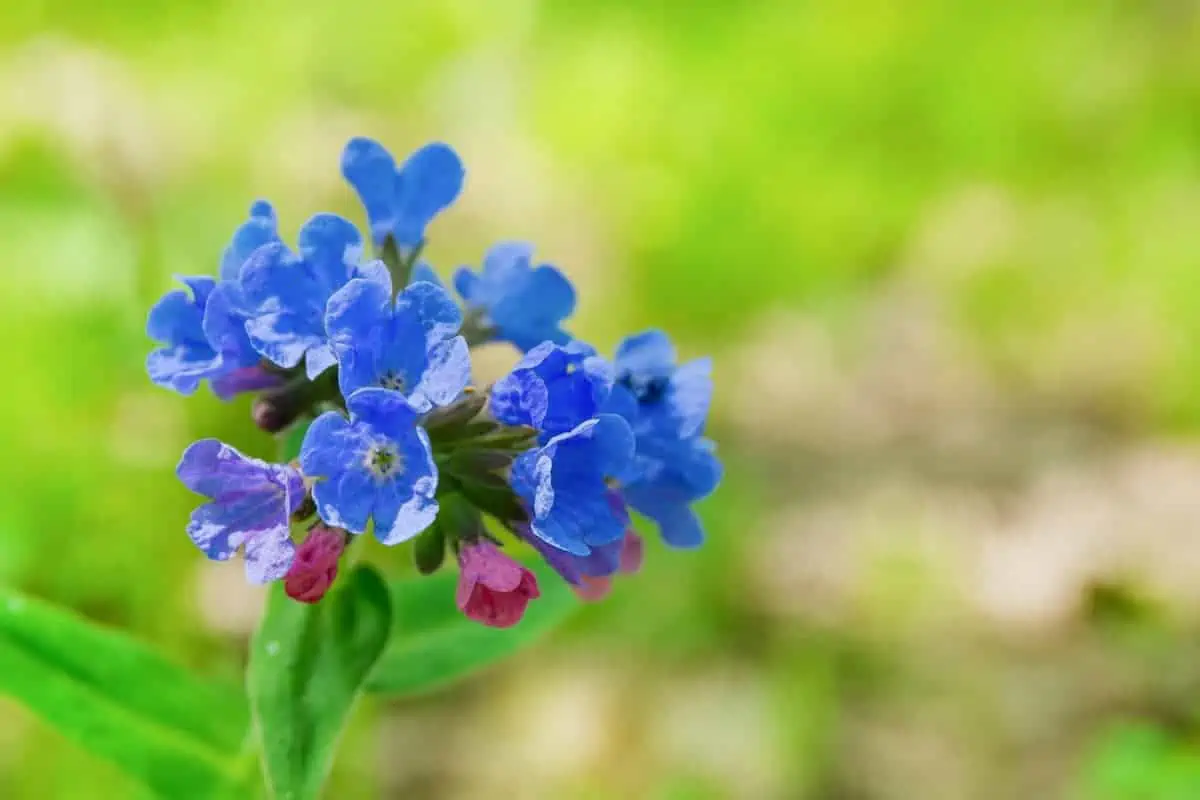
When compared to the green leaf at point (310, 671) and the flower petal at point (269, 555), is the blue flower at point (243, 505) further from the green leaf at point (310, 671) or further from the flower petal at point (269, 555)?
the green leaf at point (310, 671)

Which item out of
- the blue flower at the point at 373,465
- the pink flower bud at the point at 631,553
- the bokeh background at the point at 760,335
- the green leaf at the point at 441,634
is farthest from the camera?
the bokeh background at the point at 760,335

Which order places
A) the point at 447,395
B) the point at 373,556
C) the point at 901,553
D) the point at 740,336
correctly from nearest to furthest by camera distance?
the point at 447,395 → the point at 373,556 → the point at 901,553 → the point at 740,336

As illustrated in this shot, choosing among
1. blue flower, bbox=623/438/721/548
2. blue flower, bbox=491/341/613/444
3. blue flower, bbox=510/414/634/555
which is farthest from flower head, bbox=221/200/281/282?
blue flower, bbox=623/438/721/548

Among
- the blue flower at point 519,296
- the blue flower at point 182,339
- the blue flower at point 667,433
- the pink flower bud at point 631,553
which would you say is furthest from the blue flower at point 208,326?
the pink flower bud at point 631,553

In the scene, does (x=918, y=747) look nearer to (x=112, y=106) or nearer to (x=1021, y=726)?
(x=1021, y=726)

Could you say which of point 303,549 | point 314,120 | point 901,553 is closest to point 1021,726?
point 901,553

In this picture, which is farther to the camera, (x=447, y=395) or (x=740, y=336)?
(x=740, y=336)

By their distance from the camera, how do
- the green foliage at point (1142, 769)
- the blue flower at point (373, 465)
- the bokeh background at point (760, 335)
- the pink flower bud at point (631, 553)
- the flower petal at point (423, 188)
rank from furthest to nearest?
the bokeh background at point (760, 335) → the green foliage at point (1142, 769) → the pink flower bud at point (631, 553) → the flower petal at point (423, 188) → the blue flower at point (373, 465)

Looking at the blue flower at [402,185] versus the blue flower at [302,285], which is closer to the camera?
the blue flower at [302,285]
